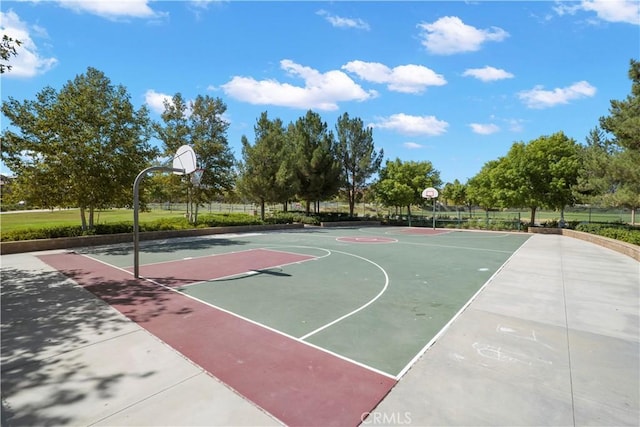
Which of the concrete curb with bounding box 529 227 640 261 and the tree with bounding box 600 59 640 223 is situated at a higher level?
the tree with bounding box 600 59 640 223

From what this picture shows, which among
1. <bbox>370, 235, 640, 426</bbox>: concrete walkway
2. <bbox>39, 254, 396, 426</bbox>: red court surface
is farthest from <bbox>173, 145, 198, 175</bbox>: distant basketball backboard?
<bbox>370, 235, 640, 426</bbox>: concrete walkway

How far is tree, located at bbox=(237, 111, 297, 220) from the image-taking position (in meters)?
29.7

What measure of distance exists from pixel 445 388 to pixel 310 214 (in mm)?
33391

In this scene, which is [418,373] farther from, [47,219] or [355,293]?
[47,219]

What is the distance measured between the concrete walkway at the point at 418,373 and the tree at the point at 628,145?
34.0 ft

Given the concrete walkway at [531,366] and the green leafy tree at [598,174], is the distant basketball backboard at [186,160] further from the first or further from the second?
the green leafy tree at [598,174]

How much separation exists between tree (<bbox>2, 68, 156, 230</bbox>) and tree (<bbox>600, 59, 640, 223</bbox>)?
24.5m

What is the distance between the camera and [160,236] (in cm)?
2094

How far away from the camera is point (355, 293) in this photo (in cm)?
863

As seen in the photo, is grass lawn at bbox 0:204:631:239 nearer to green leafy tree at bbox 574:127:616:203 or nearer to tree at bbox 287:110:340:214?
green leafy tree at bbox 574:127:616:203

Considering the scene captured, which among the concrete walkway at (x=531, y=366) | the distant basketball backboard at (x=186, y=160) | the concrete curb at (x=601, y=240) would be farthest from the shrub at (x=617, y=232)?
the distant basketball backboard at (x=186, y=160)

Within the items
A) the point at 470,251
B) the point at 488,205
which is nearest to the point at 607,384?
the point at 470,251

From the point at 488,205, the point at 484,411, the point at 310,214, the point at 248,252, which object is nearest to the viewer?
the point at 484,411

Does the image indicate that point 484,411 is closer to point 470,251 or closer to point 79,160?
point 470,251
